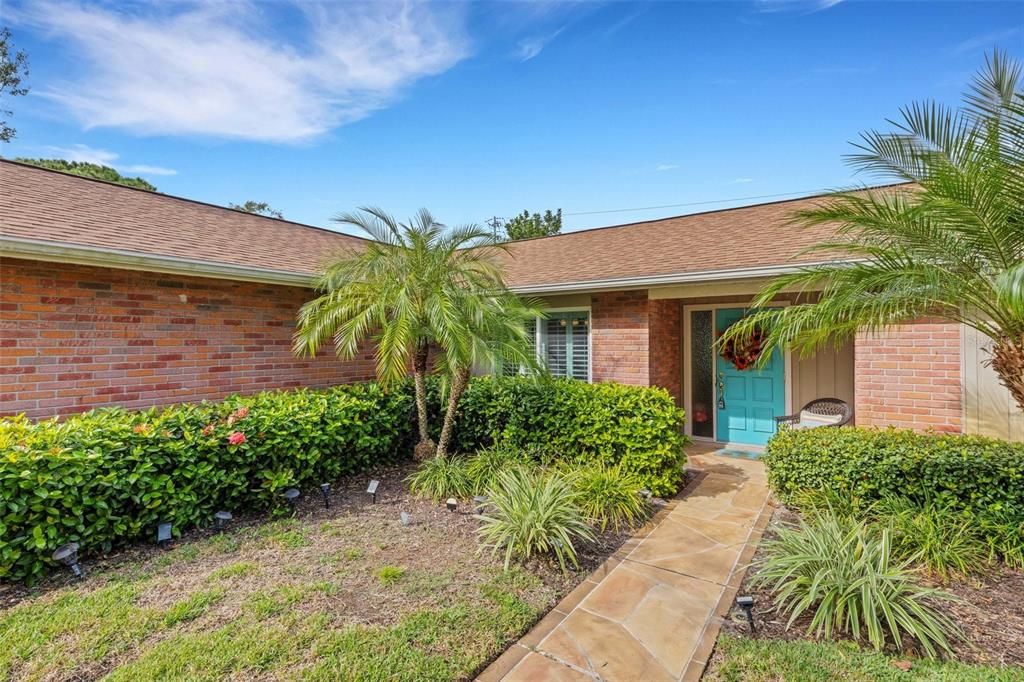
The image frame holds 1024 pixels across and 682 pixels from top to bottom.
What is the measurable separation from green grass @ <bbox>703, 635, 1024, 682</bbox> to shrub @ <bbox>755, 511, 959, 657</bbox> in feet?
0.41

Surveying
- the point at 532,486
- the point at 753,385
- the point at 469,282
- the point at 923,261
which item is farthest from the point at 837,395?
the point at 469,282

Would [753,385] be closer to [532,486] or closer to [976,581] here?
[976,581]

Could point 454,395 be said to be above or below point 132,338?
below

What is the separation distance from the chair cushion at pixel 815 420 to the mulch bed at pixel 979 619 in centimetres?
297

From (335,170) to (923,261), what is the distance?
1084 centimetres

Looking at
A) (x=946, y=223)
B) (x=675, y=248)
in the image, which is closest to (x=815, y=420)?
(x=675, y=248)

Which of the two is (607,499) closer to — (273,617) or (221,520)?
(273,617)

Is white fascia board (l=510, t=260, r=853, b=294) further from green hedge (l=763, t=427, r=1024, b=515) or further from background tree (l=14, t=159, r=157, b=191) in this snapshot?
background tree (l=14, t=159, r=157, b=191)

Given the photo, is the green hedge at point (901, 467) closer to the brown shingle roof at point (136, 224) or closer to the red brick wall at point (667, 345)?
the red brick wall at point (667, 345)

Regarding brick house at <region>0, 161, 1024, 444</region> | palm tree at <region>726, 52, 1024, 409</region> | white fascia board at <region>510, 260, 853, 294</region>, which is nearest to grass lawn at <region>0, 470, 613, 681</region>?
brick house at <region>0, 161, 1024, 444</region>

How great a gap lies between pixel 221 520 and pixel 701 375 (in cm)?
781

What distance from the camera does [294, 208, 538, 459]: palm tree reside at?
5.31 metres

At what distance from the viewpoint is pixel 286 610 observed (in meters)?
3.15

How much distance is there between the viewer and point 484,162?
12.2 meters
